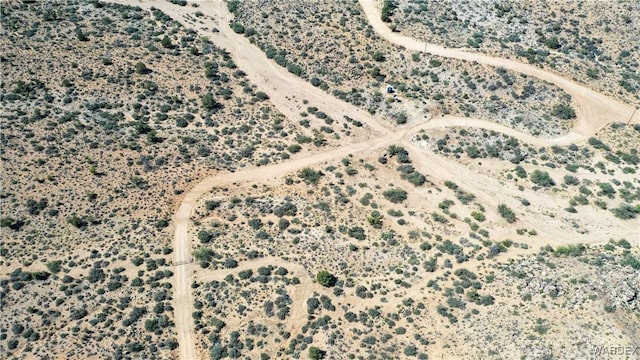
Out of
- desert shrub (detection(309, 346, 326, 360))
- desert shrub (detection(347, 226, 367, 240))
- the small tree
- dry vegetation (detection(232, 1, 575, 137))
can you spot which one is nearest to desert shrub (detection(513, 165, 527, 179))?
dry vegetation (detection(232, 1, 575, 137))

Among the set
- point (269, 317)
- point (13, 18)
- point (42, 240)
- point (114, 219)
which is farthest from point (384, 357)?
point (13, 18)

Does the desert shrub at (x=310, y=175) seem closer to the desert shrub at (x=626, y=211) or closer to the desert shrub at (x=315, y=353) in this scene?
the desert shrub at (x=315, y=353)

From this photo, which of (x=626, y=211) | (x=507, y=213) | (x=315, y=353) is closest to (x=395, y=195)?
(x=507, y=213)

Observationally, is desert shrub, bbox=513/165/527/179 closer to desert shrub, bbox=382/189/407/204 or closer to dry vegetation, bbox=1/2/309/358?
desert shrub, bbox=382/189/407/204

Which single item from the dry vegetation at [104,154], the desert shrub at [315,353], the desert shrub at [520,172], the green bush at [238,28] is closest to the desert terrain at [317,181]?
the desert shrub at [315,353]

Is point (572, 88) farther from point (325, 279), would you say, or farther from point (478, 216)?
point (325, 279)
